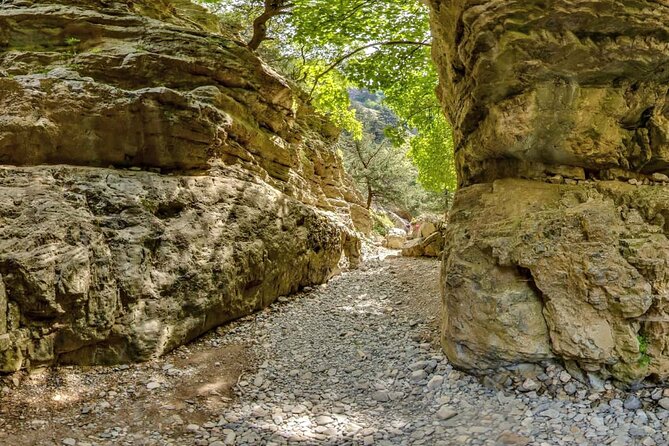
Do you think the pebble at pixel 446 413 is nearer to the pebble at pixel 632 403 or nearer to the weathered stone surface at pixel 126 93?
the pebble at pixel 632 403

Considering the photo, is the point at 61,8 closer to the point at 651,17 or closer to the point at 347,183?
the point at 651,17

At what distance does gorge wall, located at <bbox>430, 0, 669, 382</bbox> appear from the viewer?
499 centimetres

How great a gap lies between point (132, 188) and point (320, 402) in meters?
5.10

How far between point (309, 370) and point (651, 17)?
6.72m

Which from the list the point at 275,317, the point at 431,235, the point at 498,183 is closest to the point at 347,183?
the point at 431,235

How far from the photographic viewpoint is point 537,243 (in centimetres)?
550

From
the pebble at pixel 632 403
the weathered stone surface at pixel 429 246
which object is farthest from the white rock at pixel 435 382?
the weathered stone surface at pixel 429 246

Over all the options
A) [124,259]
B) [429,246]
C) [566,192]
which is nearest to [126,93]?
[124,259]

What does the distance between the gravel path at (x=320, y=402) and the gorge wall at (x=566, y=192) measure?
50cm

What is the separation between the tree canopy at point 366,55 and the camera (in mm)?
10906

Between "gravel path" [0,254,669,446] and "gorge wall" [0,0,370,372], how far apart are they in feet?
2.33

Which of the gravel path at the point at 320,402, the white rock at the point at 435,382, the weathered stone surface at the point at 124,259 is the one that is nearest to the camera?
the gravel path at the point at 320,402

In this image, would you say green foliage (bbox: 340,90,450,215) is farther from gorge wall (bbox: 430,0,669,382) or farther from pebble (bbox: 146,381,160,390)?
pebble (bbox: 146,381,160,390)

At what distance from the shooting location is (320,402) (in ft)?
18.0
